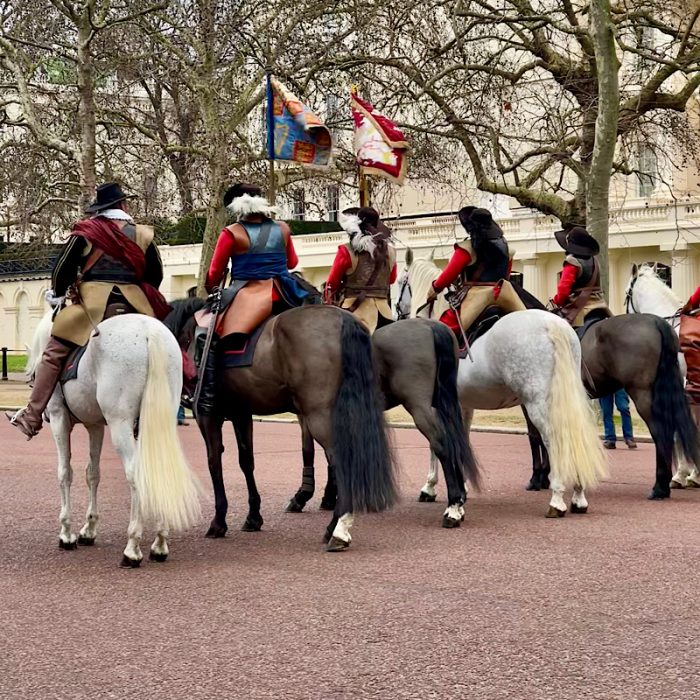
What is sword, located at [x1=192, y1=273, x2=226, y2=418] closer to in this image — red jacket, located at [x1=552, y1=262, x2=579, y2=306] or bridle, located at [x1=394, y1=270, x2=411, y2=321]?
bridle, located at [x1=394, y1=270, x2=411, y2=321]

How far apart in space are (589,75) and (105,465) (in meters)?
11.9

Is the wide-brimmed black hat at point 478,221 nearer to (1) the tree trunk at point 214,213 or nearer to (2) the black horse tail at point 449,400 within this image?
(2) the black horse tail at point 449,400

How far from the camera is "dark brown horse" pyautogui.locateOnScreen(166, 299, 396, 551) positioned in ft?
30.0

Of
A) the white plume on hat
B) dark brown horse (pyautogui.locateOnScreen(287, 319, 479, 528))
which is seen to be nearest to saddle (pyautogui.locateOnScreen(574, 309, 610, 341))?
dark brown horse (pyautogui.locateOnScreen(287, 319, 479, 528))

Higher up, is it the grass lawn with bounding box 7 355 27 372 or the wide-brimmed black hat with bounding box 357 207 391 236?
the wide-brimmed black hat with bounding box 357 207 391 236

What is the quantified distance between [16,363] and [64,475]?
43.0 meters

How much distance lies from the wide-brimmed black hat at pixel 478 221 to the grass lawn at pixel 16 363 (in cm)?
3538

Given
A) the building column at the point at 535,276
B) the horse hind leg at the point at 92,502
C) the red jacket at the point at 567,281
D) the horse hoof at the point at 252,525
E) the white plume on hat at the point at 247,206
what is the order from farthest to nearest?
the building column at the point at 535,276 → the red jacket at the point at 567,281 → the horse hoof at the point at 252,525 → the white plume on hat at the point at 247,206 → the horse hind leg at the point at 92,502

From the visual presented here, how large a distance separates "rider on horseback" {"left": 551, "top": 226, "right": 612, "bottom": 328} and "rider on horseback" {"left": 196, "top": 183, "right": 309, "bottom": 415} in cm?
353

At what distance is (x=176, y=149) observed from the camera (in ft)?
98.4

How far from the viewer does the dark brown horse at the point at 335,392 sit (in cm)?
915

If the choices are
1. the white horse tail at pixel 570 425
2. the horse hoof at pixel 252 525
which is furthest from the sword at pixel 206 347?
the white horse tail at pixel 570 425

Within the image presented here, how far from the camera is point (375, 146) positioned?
17.0 metres

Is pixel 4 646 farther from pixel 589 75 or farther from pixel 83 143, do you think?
pixel 83 143
